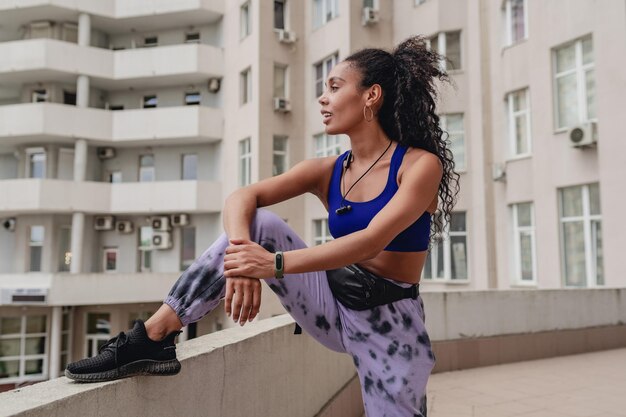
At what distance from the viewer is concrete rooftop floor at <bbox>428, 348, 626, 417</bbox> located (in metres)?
4.11

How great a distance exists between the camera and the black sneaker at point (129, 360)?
1.67 meters

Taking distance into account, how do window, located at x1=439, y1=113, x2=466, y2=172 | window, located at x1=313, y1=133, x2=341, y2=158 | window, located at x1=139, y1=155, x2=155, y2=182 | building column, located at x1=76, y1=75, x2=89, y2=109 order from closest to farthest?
window, located at x1=439, y1=113, x2=466, y2=172 < window, located at x1=313, y1=133, x2=341, y2=158 < building column, located at x1=76, y1=75, x2=89, y2=109 < window, located at x1=139, y1=155, x2=155, y2=182

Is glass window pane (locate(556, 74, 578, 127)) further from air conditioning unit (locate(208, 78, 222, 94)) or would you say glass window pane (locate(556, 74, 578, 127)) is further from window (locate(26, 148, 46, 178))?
window (locate(26, 148, 46, 178))

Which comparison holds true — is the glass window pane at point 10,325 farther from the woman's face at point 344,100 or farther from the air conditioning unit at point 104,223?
the woman's face at point 344,100

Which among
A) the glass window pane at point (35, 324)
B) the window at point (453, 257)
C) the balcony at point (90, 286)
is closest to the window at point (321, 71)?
the window at point (453, 257)

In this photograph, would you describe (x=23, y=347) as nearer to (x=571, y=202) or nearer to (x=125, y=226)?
(x=125, y=226)

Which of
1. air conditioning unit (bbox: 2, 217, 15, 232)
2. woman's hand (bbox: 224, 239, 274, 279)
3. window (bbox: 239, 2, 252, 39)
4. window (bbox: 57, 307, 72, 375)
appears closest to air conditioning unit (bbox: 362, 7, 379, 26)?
window (bbox: 239, 2, 252, 39)

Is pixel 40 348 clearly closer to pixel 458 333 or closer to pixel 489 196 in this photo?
pixel 489 196

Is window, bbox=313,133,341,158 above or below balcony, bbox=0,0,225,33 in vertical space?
below

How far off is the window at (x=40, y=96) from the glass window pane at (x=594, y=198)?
18306 mm

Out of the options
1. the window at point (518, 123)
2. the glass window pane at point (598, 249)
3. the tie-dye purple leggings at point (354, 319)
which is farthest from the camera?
the window at point (518, 123)

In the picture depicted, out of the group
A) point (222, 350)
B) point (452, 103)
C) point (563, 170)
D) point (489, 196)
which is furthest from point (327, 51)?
point (222, 350)

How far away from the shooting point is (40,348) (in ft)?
60.7

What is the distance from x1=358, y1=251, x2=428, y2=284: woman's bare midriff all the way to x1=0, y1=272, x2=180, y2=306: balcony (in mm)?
16681
